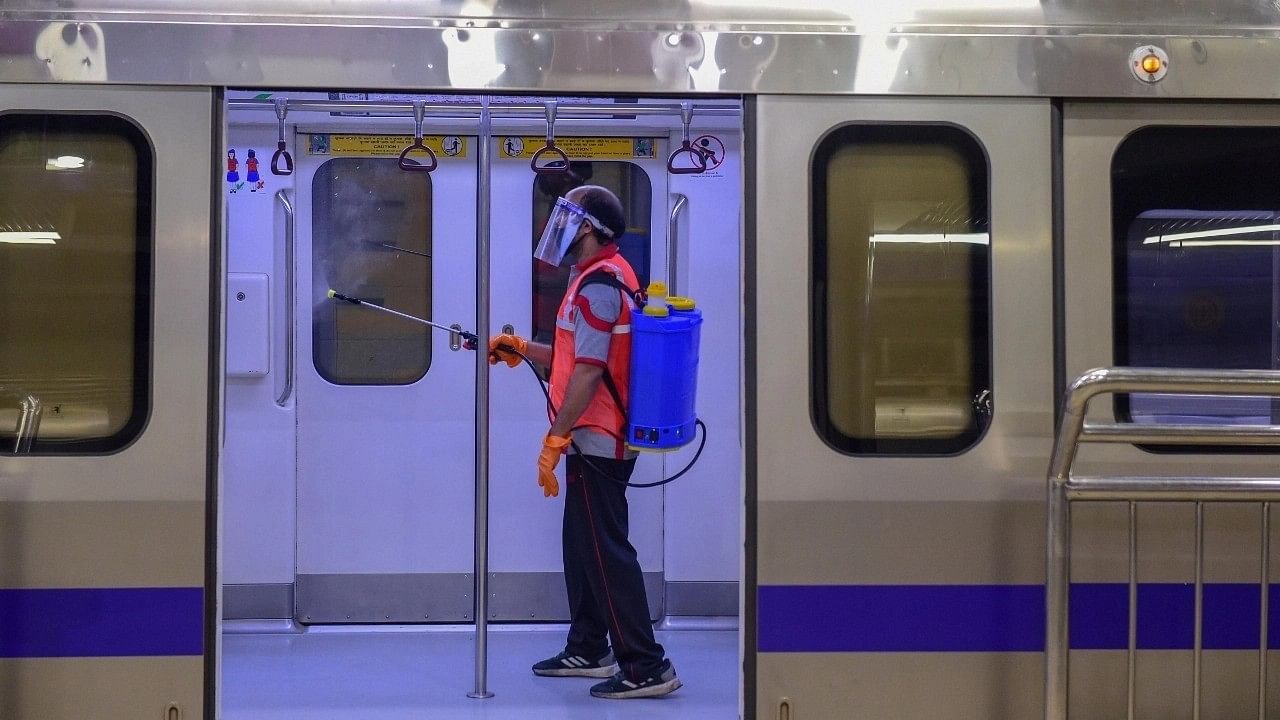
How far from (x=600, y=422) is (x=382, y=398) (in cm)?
166

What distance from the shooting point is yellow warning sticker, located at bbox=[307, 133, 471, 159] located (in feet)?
18.5

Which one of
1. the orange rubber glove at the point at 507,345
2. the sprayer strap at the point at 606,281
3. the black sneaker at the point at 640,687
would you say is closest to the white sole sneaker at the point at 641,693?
the black sneaker at the point at 640,687

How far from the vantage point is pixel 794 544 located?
3525mm

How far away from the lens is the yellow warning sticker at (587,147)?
18.7 ft

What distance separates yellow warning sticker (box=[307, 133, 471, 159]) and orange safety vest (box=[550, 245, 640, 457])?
58.8 inches

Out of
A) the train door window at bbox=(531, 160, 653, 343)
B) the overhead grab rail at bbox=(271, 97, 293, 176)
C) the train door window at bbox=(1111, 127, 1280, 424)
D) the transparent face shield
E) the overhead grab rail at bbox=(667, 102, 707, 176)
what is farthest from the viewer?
the train door window at bbox=(531, 160, 653, 343)

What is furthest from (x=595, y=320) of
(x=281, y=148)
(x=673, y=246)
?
(x=281, y=148)

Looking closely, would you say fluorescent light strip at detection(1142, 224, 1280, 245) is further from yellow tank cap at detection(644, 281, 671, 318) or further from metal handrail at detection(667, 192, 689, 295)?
A: metal handrail at detection(667, 192, 689, 295)

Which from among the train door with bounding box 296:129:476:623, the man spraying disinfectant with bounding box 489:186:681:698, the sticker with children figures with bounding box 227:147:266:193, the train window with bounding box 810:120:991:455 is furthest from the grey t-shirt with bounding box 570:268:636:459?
the sticker with children figures with bounding box 227:147:266:193

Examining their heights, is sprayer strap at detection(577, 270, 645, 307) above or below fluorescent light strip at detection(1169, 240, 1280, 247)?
below

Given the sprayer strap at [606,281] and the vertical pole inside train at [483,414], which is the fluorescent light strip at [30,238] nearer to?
the vertical pole inside train at [483,414]

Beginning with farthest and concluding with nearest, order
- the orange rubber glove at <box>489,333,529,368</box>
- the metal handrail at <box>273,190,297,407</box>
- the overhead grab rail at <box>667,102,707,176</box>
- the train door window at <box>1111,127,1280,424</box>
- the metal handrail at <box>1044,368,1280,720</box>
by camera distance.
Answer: the metal handrail at <box>273,190,297,407</box> → the overhead grab rail at <box>667,102,707,176</box> → the orange rubber glove at <box>489,333,529,368</box> → the train door window at <box>1111,127,1280,424</box> → the metal handrail at <box>1044,368,1280,720</box>

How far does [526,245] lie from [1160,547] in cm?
317

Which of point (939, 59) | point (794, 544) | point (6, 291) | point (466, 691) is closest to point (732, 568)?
point (466, 691)
